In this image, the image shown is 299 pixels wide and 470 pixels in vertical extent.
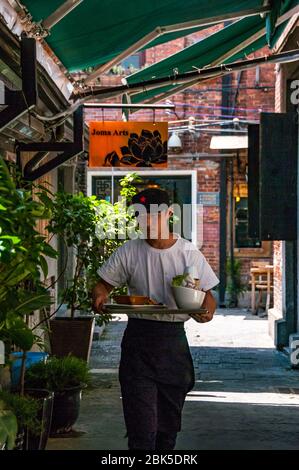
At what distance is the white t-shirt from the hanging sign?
5.86 m

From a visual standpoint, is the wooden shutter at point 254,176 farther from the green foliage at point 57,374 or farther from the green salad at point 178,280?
the green salad at point 178,280

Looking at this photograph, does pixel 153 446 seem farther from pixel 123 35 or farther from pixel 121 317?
pixel 121 317

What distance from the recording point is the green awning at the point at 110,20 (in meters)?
7.41

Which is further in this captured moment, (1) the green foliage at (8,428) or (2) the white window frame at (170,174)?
(2) the white window frame at (170,174)

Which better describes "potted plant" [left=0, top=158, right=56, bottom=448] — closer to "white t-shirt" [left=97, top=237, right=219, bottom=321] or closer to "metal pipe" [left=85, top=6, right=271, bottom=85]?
"white t-shirt" [left=97, top=237, right=219, bottom=321]

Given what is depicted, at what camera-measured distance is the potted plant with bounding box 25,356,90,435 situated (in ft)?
21.6

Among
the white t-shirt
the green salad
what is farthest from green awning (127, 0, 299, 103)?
the green salad

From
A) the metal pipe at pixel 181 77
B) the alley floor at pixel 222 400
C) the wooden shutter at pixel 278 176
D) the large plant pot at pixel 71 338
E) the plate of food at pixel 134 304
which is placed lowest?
the alley floor at pixel 222 400

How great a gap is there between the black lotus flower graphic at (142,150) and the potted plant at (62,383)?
463 centimetres

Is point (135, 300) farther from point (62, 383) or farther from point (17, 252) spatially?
point (62, 383)

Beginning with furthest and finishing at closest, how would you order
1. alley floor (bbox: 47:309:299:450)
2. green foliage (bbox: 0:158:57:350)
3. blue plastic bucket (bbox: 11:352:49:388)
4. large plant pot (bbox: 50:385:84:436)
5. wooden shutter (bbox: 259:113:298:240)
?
wooden shutter (bbox: 259:113:298:240)
alley floor (bbox: 47:309:299:450)
large plant pot (bbox: 50:385:84:436)
blue plastic bucket (bbox: 11:352:49:388)
green foliage (bbox: 0:158:57:350)

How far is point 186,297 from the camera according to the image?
5035 mm

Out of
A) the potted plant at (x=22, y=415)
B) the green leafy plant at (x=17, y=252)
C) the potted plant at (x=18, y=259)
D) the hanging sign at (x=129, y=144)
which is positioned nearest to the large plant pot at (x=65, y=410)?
the potted plant at (x=22, y=415)
